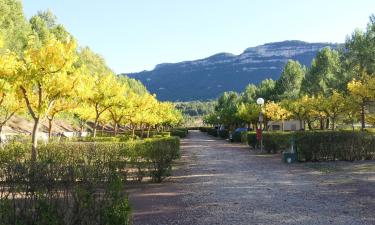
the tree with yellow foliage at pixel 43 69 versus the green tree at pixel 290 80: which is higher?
the green tree at pixel 290 80

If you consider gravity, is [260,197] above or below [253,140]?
below

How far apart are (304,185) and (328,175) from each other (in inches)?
99.1

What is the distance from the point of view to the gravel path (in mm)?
7660

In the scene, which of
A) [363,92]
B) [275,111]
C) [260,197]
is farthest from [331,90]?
[260,197]

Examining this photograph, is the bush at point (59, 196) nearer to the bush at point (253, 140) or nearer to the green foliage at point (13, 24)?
the bush at point (253, 140)

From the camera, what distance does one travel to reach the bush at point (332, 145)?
17.9 m

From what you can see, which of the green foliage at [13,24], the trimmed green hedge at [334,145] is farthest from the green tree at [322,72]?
the trimmed green hedge at [334,145]

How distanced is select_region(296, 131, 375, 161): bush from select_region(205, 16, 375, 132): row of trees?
44.8 feet

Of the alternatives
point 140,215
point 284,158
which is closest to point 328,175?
point 284,158

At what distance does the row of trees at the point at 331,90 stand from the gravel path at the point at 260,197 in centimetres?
1954

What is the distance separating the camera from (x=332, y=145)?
18.0 metres

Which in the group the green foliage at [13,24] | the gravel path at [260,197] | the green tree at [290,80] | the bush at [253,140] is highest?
the green foliage at [13,24]

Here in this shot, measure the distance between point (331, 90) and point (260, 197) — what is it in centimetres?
4539

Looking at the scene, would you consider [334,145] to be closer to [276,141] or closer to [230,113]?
[276,141]
